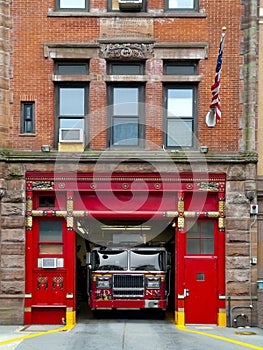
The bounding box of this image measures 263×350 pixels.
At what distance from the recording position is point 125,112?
17.7 metres

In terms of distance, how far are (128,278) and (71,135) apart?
4.73 metres

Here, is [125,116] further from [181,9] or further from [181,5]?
[181,5]

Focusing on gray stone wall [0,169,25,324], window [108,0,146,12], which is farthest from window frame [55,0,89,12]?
gray stone wall [0,169,25,324]

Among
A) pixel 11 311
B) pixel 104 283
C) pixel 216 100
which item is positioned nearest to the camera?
pixel 216 100

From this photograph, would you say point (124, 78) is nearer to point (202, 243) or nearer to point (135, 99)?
point (135, 99)

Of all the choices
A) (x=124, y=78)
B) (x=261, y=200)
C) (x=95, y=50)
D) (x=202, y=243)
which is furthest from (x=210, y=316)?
(x=95, y=50)

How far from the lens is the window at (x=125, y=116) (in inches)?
693

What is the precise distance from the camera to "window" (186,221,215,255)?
17656mm

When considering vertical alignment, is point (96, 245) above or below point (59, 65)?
below

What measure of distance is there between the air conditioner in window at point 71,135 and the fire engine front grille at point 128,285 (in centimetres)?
443

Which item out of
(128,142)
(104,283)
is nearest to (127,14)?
(128,142)

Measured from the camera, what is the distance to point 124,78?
1742cm

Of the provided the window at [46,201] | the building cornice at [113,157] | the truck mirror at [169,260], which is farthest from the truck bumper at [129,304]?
the building cornice at [113,157]

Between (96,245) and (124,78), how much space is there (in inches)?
221
